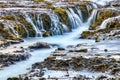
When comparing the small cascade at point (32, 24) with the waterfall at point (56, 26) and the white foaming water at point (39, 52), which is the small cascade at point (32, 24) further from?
the waterfall at point (56, 26)

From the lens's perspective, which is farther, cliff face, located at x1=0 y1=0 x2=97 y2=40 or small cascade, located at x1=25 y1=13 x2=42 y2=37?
small cascade, located at x1=25 y1=13 x2=42 y2=37

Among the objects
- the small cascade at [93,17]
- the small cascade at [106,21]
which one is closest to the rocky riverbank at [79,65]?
the small cascade at [106,21]

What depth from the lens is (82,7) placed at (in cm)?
7438

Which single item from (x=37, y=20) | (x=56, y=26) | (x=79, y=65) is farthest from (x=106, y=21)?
(x=79, y=65)

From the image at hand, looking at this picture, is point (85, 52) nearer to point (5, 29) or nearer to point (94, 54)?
point (94, 54)

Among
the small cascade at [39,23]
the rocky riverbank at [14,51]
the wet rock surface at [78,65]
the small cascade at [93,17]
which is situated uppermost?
the wet rock surface at [78,65]

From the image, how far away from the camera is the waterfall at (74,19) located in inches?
2545

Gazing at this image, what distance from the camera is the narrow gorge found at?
3234cm

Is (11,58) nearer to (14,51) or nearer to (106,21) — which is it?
(14,51)

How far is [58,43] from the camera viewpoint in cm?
4847

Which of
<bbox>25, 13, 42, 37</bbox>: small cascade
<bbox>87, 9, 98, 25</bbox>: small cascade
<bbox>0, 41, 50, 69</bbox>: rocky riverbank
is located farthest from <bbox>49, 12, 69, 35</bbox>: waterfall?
<bbox>0, 41, 50, 69</bbox>: rocky riverbank

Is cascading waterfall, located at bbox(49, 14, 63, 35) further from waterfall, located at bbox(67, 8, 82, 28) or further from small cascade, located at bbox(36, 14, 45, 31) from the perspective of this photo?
waterfall, located at bbox(67, 8, 82, 28)

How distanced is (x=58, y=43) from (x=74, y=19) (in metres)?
18.5

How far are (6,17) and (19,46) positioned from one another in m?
13.5
